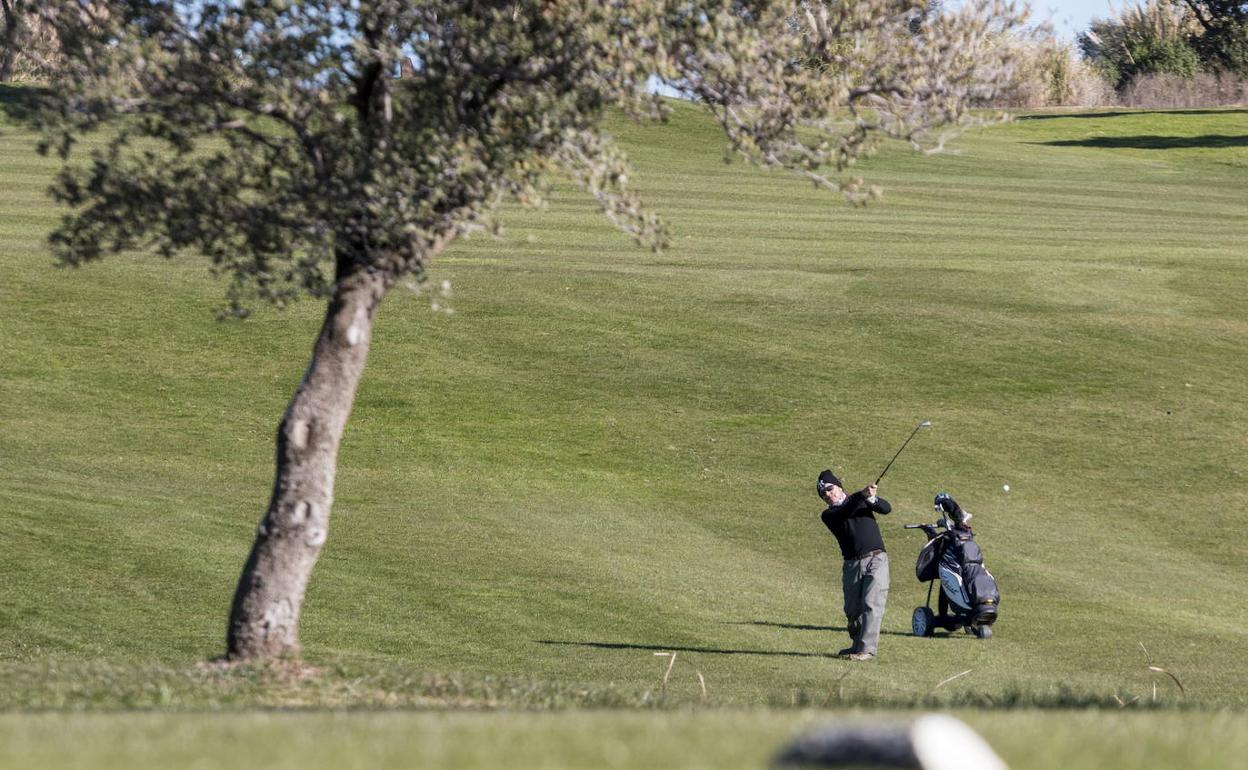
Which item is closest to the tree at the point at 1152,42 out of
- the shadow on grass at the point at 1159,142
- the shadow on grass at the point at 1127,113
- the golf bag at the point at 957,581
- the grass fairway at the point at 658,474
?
the shadow on grass at the point at 1127,113

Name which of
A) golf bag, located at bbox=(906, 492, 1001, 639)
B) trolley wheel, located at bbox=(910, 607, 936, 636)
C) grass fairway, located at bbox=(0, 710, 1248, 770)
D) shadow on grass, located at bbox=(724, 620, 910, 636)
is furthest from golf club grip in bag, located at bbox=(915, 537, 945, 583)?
grass fairway, located at bbox=(0, 710, 1248, 770)

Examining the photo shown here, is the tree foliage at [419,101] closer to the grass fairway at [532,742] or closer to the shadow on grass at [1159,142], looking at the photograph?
the grass fairway at [532,742]

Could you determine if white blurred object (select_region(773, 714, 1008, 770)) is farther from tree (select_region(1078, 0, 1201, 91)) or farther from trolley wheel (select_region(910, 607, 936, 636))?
tree (select_region(1078, 0, 1201, 91))

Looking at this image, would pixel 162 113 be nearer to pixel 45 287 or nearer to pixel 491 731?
pixel 491 731

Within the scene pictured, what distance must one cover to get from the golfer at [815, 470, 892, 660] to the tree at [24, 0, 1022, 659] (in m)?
4.92

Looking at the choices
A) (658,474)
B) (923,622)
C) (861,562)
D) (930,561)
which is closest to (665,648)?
(861,562)

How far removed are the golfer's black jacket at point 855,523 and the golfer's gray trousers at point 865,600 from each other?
270 mm

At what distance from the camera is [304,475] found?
1314 centimetres

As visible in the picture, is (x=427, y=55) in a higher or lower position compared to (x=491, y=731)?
higher

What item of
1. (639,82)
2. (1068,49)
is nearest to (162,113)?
(639,82)

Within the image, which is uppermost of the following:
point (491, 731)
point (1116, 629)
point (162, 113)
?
point (162, 113)

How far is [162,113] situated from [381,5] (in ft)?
6.06

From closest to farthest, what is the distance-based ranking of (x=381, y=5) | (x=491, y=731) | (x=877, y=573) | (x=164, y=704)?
(x=491, y=731) → (x=164, y=704) → (x=381, y=5) → (x=877, y=573)

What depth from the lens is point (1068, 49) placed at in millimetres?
87562
